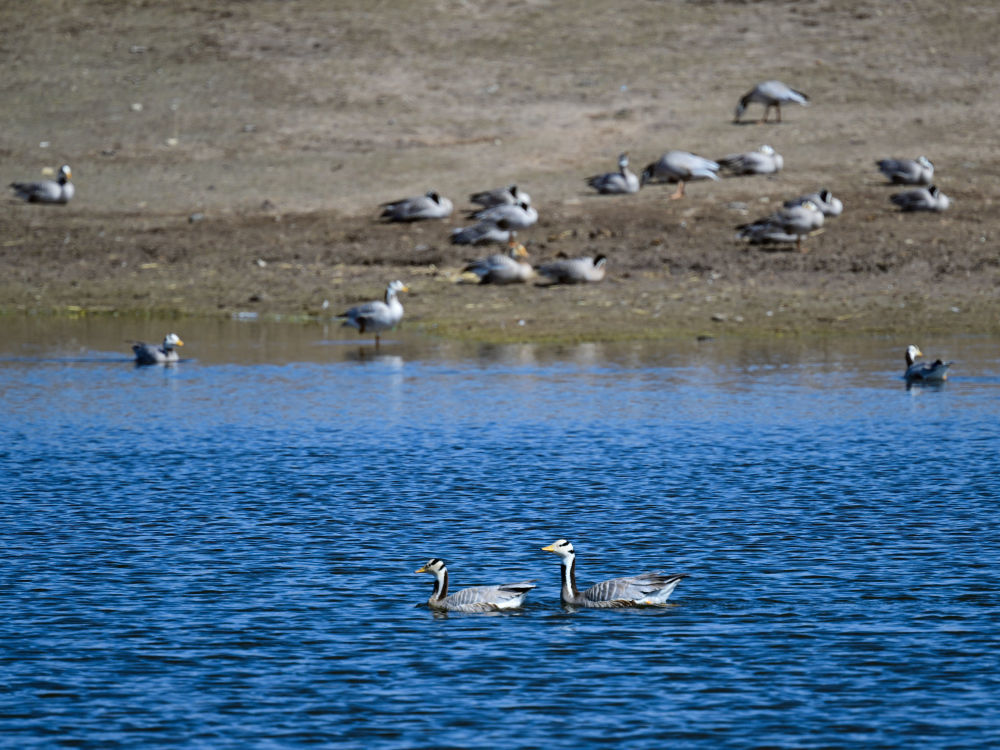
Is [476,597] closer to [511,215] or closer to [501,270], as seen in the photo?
[501,270]

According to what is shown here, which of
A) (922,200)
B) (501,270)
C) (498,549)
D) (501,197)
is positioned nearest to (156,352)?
(501,270)

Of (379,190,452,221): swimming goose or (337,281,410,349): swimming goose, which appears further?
(379,190,452,221): swimming goose

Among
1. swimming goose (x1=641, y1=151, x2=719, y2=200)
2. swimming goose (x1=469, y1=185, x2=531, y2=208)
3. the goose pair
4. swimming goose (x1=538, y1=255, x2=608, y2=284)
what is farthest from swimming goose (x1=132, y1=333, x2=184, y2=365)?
the goose pair

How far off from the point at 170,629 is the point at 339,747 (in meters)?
3.14

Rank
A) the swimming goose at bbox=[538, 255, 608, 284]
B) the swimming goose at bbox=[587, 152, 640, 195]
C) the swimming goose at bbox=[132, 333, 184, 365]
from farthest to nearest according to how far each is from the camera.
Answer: the swimming goose at bbox=[587, 152, 640, 195] < the swimming goose at bbox=[538, 255, 608, 284] < the swimming goose at bbox=[132, 333, 184, 365]

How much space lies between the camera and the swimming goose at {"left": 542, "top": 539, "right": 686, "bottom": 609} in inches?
531

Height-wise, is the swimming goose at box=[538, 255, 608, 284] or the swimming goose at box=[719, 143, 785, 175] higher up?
the swimming goose at box=[719, 143, 785, 175]

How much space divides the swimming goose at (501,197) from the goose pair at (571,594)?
23.9 m

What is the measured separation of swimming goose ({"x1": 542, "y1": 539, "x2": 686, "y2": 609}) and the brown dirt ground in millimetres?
17118

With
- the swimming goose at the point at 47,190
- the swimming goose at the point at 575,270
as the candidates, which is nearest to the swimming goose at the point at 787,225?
the swimming goose at the point at 575,270

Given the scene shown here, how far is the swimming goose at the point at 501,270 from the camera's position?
3400 cm

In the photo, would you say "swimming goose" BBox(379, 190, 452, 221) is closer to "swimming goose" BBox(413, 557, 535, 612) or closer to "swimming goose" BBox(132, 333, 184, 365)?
"swimming goose" BBox(132, 333, 184, 365)

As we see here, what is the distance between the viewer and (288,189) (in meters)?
40.5

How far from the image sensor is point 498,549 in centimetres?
1600
